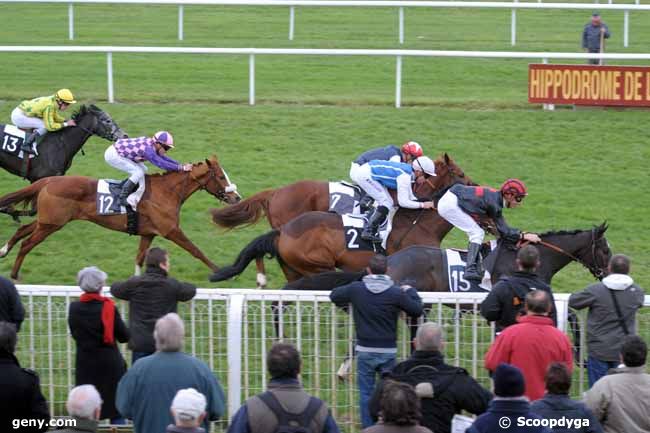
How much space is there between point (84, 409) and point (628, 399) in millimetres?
2296

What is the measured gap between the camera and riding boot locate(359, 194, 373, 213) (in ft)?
30.4

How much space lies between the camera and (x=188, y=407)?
4328 mm

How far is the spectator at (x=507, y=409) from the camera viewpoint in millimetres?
4445

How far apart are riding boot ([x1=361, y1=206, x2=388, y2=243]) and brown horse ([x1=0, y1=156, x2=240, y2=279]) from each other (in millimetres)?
1486

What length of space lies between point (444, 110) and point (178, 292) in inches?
371

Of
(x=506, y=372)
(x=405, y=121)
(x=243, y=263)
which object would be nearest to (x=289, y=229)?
(x=243, y=263)

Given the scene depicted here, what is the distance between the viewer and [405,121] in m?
14.1

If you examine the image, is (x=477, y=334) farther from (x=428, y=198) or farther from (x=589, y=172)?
(x=589, y=172)

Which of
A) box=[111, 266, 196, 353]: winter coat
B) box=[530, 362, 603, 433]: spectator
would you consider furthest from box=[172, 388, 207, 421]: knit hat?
box=[111, 266, 196, 353]: winter coat

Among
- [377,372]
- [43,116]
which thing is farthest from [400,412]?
[43,116]

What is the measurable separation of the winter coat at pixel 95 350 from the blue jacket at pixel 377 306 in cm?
112

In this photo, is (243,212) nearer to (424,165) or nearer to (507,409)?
(424,165)

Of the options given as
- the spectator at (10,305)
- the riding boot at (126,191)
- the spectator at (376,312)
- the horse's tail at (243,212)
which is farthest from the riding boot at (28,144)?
the spectator at (376,312)

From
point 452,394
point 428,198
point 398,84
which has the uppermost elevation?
point 398,84
